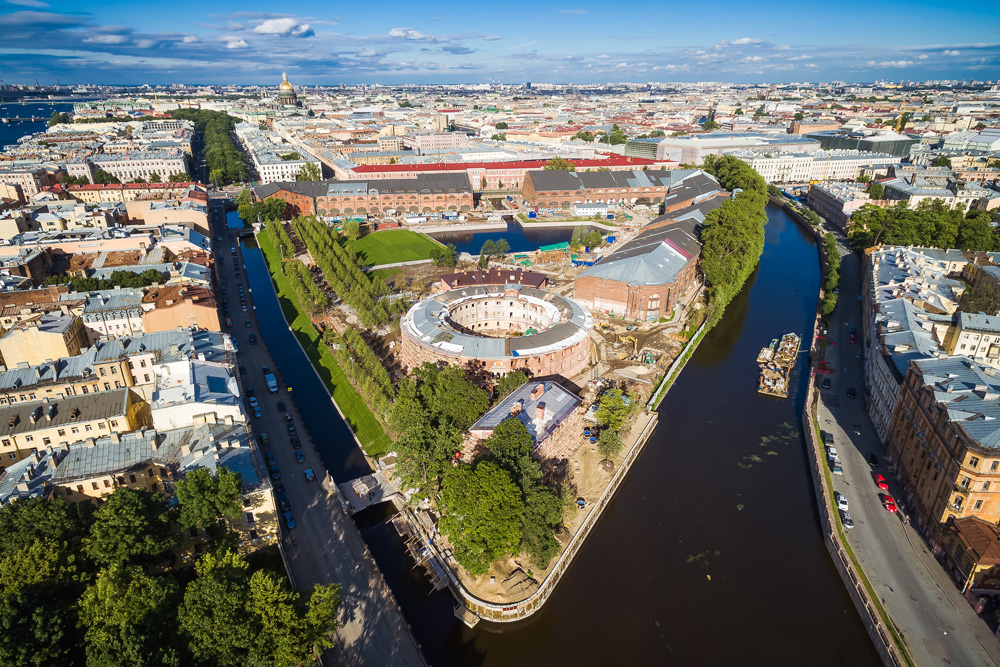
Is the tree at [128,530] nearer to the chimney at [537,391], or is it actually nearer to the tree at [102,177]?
the chimney at [537,391]

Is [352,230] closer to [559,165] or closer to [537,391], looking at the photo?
[537,391]

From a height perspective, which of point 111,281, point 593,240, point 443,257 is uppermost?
point 111,281

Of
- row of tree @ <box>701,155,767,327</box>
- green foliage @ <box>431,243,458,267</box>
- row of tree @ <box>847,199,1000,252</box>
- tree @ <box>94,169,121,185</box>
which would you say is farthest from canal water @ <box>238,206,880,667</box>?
tree @ <box>94,169,121,185</box>

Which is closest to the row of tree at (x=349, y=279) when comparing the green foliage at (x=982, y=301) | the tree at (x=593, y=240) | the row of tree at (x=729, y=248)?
the tree at (x=593, y=240)

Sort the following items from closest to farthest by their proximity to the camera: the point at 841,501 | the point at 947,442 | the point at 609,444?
the point at 947,442
the point at 841,501
the point at 609,444

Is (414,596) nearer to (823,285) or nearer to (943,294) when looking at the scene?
(943,294)

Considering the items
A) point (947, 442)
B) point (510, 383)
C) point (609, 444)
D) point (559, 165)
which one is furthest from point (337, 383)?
point (559, 165)

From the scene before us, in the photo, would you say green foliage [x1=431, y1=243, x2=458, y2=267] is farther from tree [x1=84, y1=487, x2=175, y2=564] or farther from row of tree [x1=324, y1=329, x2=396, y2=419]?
tree [x1=84, y1=487, x2=175, y2=564]

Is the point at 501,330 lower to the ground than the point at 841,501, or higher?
higher
